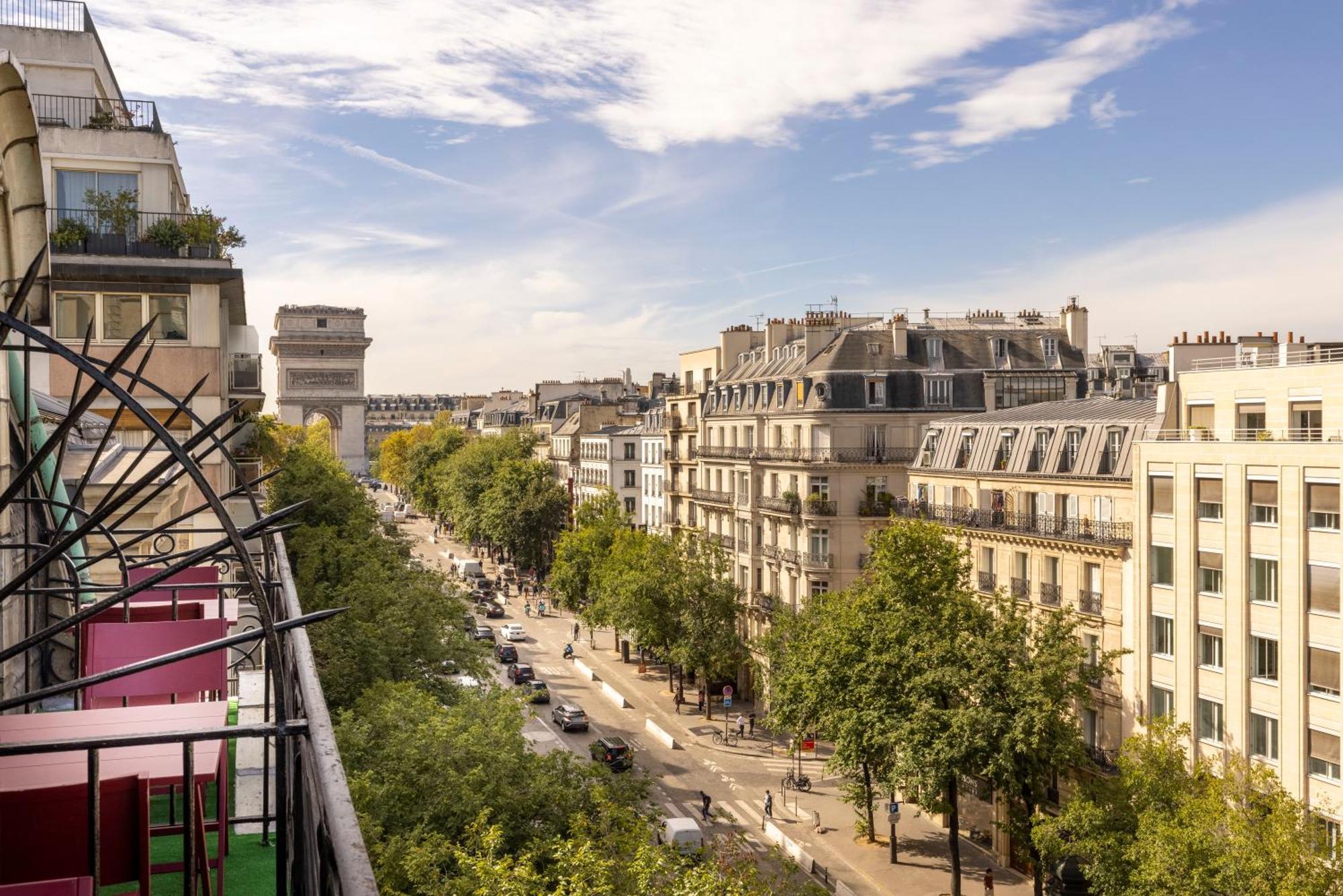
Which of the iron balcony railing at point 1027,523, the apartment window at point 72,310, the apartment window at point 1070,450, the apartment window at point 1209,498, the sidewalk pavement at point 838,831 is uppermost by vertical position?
the apartment window at point 72,310

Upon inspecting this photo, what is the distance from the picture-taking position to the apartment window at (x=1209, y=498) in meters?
30.1

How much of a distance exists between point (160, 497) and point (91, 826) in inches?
805

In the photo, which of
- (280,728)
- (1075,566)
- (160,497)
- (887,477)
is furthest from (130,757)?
(887,477)

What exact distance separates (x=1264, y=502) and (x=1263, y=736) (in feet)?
18.7

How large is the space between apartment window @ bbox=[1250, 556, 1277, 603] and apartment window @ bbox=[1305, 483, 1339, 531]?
5.25 ft

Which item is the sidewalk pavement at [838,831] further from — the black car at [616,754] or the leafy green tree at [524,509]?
the leafy green tree at [524,509]

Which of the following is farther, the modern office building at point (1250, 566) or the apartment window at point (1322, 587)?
the modern office building at point (1250, 566)

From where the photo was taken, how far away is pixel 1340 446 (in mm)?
26266

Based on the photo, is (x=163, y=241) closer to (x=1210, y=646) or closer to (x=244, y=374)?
(x=244, y=374)

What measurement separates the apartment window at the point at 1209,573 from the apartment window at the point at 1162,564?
863 mm

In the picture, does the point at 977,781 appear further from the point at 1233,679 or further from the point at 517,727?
the point at 517,727

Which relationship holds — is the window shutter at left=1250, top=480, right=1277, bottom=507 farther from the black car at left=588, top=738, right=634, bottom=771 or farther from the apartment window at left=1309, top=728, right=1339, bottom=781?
the black car at left=588, top=738, right=634, bottom=771

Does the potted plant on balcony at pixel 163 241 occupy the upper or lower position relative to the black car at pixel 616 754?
upper

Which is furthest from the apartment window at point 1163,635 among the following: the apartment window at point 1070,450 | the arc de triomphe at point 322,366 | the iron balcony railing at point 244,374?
the arc de triomphe at point 322,366
